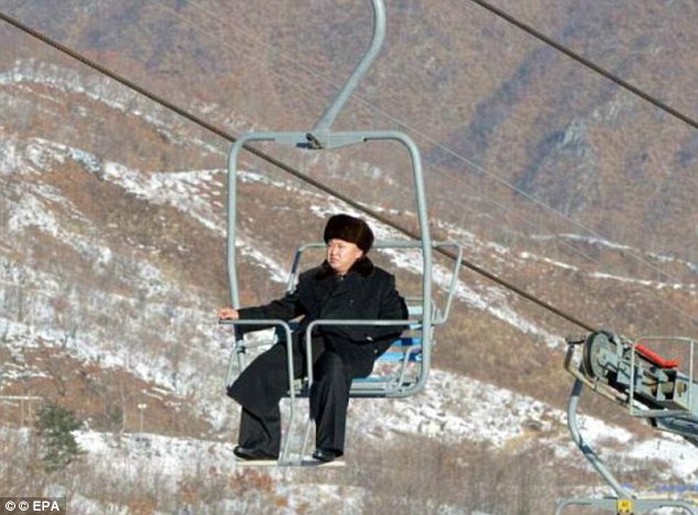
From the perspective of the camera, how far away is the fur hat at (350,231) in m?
8.74

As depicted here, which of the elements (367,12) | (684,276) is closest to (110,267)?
(684,276)

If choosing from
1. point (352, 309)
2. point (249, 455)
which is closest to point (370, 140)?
point (352, 309)

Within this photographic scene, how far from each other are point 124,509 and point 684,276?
84.0ft

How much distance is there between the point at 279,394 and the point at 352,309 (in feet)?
1.19

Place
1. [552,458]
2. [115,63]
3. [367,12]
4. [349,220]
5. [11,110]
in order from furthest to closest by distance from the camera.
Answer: [367,12]
[115,63]
[11,110]
[552,458]
[349,220]

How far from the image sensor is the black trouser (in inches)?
338

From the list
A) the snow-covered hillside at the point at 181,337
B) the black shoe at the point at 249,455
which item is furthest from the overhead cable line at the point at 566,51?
the snow-covered hillside at the point at 181,337

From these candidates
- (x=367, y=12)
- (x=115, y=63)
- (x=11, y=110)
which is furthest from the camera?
(x=367, y=12)

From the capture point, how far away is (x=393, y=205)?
55688 millimetres

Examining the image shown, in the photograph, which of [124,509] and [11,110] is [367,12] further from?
[124,509]

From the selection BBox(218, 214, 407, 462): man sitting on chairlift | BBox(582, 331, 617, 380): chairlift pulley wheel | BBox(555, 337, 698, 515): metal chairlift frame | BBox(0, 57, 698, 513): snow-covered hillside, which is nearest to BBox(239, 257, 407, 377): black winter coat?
BBox(218, 214, 407, 462): man sitting on chairlift

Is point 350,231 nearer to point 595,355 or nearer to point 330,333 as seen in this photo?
point 330,333

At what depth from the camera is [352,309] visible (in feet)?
28.8

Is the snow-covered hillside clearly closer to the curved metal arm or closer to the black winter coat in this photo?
the black winter coat
